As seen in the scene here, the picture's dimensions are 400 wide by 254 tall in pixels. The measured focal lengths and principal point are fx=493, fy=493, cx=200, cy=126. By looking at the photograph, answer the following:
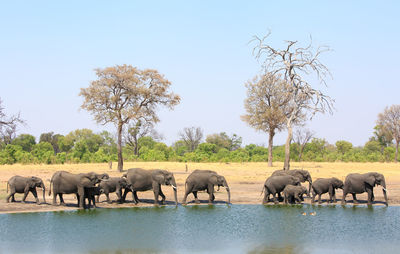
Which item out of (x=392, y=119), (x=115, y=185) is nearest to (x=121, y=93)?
(x=115, y=185)

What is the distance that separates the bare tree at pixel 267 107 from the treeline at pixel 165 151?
601cm

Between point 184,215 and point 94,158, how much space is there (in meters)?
41.3

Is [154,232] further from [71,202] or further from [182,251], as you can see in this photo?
[71,202]

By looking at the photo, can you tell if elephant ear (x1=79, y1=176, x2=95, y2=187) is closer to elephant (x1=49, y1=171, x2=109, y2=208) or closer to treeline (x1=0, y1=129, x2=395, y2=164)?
elephant (x1=49, y1=171, x2=109, y2=208)

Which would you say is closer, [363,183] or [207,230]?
[207,230]

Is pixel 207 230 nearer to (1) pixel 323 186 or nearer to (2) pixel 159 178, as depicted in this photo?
(2) pixel 159 178

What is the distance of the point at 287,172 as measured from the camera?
25562 mm

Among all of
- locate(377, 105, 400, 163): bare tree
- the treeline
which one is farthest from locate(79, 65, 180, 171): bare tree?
locate(377, 105, 400, 163): bare tree

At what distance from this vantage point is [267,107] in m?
58.5

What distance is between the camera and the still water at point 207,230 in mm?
14414

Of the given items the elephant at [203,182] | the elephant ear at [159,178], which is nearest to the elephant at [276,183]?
the elephant at [203,182]

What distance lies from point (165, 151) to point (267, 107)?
2535cm

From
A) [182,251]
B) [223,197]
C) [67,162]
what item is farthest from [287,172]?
[67,162]

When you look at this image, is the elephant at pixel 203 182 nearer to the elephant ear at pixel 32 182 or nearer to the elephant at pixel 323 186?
the elephant at pixel 323 186
